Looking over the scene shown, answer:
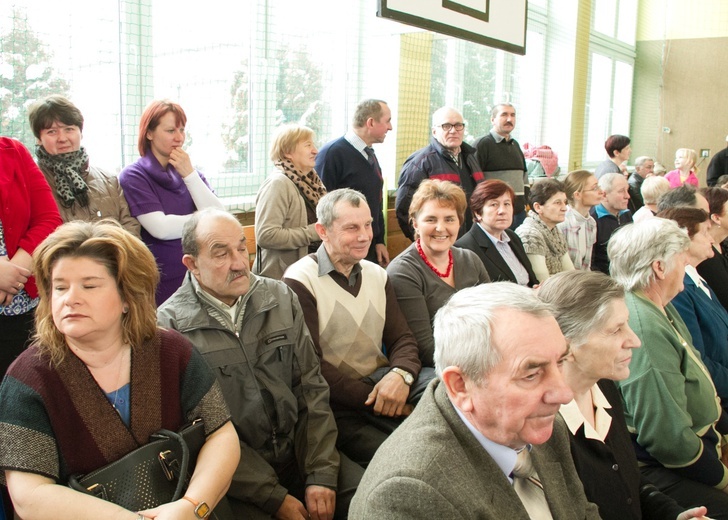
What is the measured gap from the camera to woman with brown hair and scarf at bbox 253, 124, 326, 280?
3.08 meters

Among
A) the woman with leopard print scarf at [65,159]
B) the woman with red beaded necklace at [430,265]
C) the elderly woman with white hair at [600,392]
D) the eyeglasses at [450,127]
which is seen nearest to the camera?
the elderly woman with white hair at [600,392]

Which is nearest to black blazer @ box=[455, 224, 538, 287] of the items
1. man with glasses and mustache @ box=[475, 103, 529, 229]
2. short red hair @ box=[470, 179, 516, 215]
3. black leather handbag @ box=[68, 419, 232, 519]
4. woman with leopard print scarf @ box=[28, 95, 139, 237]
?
short red hair @ box=[470, 179, 516, 215]

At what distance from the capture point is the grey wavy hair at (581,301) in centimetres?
173

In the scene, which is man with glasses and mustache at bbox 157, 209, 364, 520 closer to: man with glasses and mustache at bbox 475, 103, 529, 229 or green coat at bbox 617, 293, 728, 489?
green coat at bbox 617, 293, 728, 489

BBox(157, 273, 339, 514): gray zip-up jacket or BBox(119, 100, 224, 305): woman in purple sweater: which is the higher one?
BBox(119, 100, 224, 305): woman in purple sweater

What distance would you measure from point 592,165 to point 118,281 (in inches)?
351

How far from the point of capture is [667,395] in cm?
203

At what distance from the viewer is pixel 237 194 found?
3953 mm

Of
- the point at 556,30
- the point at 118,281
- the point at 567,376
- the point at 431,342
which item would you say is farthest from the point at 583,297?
the point at 556,30

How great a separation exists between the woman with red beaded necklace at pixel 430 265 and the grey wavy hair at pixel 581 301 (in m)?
0.80

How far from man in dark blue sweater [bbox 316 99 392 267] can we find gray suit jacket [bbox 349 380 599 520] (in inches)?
103

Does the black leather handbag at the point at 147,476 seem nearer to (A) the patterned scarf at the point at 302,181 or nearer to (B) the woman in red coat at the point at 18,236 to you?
(B) the woman in red coat at the point at 18,236

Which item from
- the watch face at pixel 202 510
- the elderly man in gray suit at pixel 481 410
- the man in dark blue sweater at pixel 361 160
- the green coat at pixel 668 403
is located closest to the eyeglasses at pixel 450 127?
the man in dark blue sweater at pixel 361 160

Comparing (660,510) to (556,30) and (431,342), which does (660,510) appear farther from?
(556,30)
